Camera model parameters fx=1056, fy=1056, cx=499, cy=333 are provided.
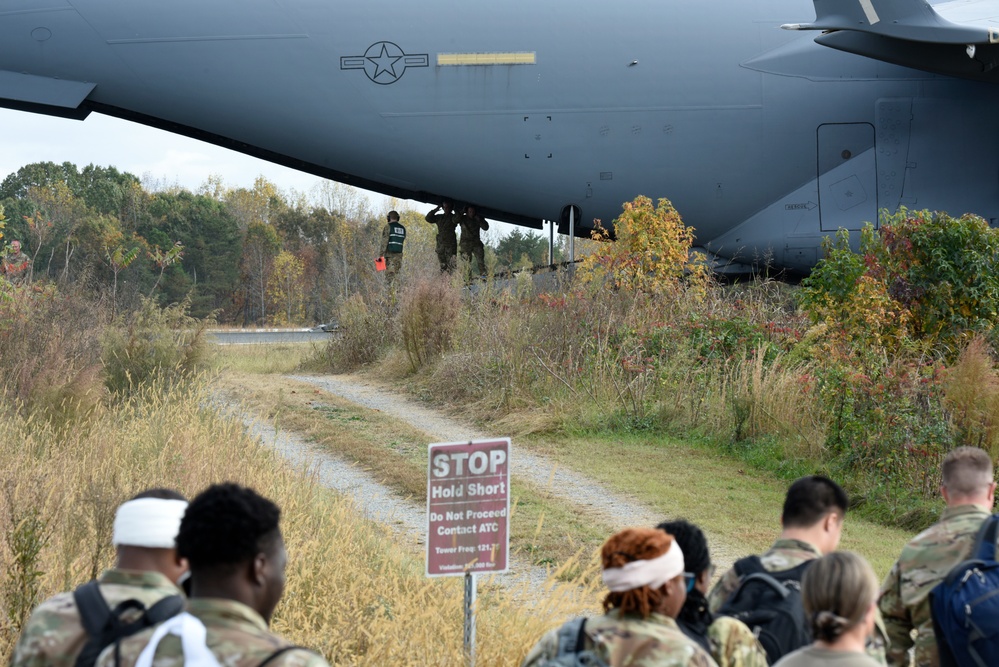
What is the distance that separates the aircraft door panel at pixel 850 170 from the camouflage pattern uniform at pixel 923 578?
1135 cm

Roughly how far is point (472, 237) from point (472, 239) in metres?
0.07

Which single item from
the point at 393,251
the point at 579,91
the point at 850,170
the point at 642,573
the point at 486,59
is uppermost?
the point at 486,59

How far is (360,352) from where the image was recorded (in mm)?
17641

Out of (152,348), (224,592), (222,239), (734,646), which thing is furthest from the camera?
(222,239)

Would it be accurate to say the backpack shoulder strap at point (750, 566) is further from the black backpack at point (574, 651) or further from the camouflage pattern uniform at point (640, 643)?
the black backpack at point (574, 651)

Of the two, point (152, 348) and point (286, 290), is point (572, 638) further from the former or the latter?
point (286, 290)

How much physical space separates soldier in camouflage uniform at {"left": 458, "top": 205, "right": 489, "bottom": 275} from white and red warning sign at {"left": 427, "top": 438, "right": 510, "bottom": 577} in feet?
40.2

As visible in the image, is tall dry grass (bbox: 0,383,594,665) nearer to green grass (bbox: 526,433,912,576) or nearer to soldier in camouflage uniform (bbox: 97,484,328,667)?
soldier in camouflage uniform (bbox: 97,484,328,667)

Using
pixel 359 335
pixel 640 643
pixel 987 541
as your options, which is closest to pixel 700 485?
pixel 987 541

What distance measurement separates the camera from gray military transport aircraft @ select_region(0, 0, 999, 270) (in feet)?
47.4

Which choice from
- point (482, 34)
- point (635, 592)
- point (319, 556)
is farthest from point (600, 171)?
point (635, 592)

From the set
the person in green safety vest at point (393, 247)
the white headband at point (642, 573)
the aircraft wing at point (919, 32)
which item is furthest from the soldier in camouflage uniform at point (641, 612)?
the person in green safety vest at point (393, 247)

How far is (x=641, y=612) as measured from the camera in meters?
2.78

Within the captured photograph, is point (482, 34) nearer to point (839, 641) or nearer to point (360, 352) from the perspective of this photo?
point (360, 352)
